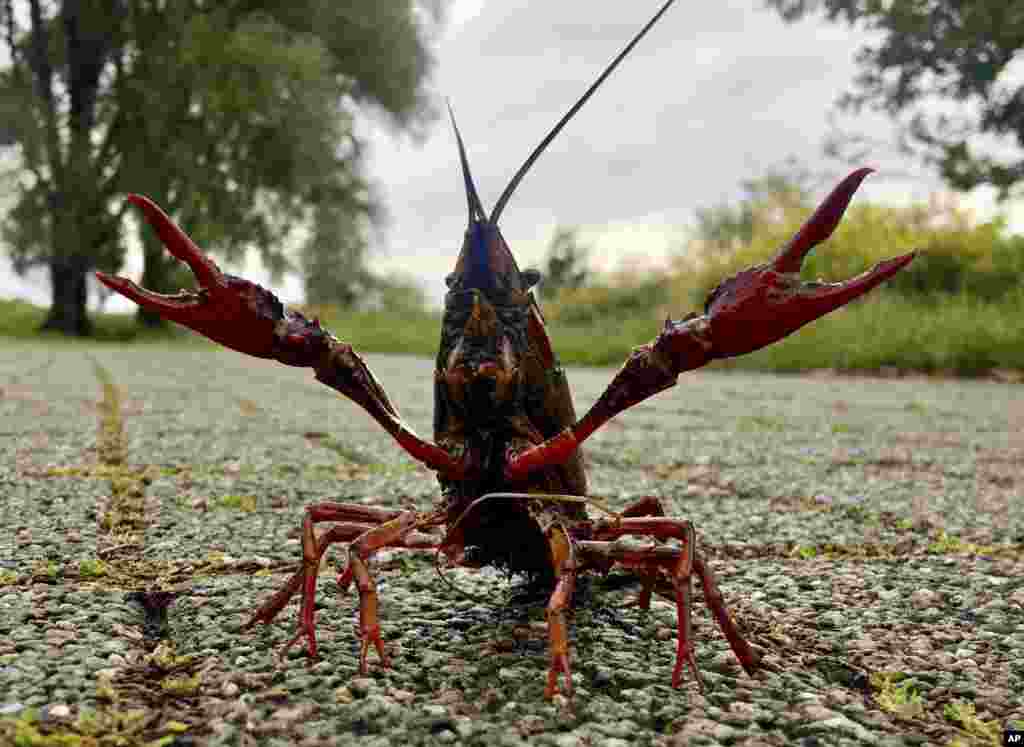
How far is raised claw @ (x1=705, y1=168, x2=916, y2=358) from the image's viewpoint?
1356 mm

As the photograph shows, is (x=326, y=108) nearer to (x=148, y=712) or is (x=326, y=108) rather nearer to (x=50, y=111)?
(x=50, y=111)

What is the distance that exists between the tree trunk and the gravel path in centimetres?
2007

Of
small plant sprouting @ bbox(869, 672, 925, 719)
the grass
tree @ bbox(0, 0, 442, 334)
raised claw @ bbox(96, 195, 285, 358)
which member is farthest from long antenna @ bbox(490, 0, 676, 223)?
tree @ bbox(0, 0, 442, 334)

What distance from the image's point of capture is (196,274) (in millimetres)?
1479

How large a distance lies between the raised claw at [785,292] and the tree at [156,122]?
67.6ft

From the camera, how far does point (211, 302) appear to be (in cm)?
151

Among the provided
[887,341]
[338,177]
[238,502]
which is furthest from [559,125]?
[338,177]

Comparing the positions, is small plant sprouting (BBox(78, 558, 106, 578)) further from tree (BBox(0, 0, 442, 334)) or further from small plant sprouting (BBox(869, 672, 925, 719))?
tree (BBox(0, 0, 442, 334))

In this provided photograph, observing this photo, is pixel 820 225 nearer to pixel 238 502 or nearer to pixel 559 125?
pixel 559 125

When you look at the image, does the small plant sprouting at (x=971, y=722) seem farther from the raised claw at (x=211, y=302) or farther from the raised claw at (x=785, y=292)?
the raised claw at (x=211, y=302)

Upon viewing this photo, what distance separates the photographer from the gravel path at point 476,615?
1.29 meters

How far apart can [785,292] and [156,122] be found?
2222cm

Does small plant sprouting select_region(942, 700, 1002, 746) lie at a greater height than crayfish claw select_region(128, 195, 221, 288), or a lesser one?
lesser

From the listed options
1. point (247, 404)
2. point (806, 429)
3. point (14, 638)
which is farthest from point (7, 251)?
point (14, 638)
